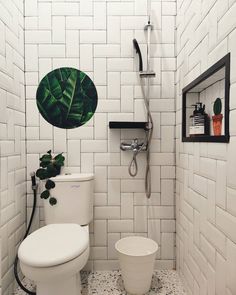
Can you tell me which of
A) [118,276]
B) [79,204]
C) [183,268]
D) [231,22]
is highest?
[231,22]

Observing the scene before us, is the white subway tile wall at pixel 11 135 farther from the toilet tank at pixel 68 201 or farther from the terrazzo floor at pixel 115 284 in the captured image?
the terrazzo floor at pixel 115 284

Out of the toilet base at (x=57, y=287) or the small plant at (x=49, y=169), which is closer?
the toilet base at (x=57, y=287)

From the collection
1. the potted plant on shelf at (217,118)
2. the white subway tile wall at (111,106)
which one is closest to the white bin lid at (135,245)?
the white subway tile wall at (111,106)

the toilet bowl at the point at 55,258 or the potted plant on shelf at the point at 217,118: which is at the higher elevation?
the potted plant on shelf at the point at 217,118

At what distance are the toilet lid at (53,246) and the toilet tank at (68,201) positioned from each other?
0.17 metres

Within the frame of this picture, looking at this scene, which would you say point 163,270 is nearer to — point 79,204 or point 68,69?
point 79,204

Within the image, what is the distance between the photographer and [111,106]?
183 centimetres

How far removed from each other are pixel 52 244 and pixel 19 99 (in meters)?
1.09

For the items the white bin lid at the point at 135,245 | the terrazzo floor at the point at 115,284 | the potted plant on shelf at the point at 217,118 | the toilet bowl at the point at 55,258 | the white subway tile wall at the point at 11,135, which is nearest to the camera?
the toilet bowl at the point at 55,258

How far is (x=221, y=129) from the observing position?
4.15 ft

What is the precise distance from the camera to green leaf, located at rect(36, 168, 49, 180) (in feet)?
5.55

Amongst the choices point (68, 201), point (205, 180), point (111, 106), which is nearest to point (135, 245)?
point (68, 201)

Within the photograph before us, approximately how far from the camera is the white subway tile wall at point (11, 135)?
147 cm

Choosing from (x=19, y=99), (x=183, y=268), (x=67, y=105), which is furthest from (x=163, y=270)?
(x=19, y=99)
